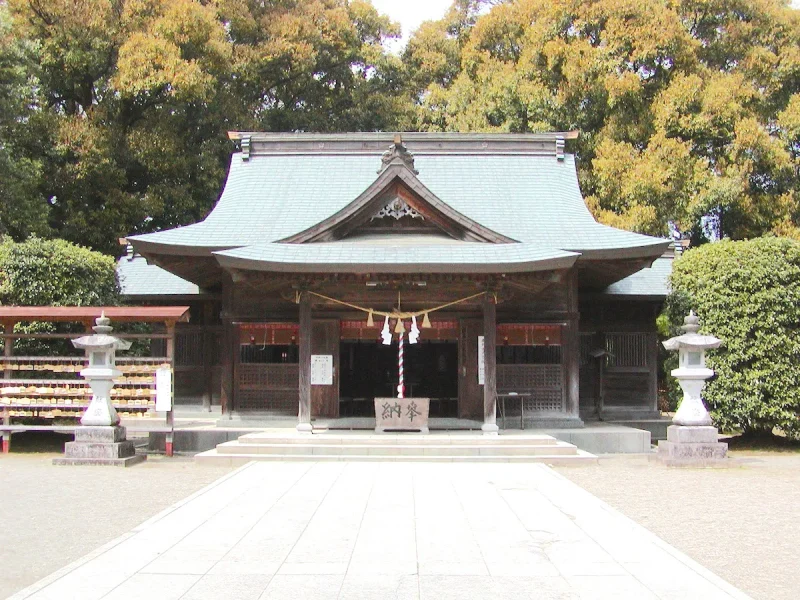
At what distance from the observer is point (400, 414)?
1516cm

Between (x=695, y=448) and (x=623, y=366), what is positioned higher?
(x=623, y=366)

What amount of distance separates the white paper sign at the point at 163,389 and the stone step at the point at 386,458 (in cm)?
128

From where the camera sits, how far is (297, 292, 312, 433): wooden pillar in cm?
1492

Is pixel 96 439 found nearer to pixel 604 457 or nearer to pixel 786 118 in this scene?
pixel 604 457

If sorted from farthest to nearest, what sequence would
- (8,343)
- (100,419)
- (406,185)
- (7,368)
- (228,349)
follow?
1. (228,349)
2. (406,185)
3. (8,343)
4. (7,368)
5. (100,419)

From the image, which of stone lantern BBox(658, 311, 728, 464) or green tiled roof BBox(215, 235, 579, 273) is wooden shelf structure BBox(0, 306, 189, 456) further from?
stone lantern BBox(658, 311, 728, 464)

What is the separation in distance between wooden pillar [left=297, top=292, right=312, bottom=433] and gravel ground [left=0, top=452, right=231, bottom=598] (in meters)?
2.08

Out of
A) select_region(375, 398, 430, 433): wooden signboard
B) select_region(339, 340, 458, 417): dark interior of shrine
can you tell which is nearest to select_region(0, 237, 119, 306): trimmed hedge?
select_region(375, 398, 430, 433): wooden signboard

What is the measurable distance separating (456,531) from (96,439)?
807 cm

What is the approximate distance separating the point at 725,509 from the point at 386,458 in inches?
233

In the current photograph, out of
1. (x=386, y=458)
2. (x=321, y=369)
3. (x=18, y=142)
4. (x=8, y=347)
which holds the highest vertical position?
(x=18, y=142)

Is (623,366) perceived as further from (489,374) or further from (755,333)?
(489,374)

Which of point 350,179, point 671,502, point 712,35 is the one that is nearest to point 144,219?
point 350,179

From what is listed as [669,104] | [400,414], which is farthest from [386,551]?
[669,104]
